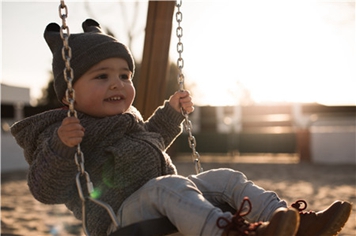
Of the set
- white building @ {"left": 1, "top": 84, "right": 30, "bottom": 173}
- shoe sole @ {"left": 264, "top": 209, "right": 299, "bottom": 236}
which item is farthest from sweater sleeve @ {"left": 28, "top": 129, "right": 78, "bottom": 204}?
white building @ {"left": 1, "top": 84, "right": 30, "bottom": 173}

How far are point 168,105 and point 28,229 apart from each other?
3.15 m

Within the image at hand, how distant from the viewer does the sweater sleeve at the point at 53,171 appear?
1.81 meters

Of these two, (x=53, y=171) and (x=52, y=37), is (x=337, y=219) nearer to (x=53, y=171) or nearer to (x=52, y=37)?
(x=53, y=171)

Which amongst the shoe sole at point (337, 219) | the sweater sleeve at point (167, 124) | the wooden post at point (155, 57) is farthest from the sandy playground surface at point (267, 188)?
the shoe sole at point (337, 219)

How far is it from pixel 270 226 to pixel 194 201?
0.89ft

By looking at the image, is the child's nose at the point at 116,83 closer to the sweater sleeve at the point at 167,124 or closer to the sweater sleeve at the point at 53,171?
the sweater sleeve at the point at 53,171

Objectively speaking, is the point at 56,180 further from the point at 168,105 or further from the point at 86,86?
the point at 168,105

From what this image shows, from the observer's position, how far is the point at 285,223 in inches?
57.1

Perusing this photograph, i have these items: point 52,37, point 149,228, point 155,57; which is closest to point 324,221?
point 149,228

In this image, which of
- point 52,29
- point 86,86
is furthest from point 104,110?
point 52,29

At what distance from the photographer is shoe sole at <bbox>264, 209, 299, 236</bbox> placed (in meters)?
1.45

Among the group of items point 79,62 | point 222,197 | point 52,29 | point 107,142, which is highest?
point 52,29

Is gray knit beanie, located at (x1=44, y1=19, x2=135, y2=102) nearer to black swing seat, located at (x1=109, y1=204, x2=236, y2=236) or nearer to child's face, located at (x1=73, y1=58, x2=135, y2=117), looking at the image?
child's face, located at (x1=73, y1=58, x2=135, y2=117)

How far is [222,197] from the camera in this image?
6.27ft
